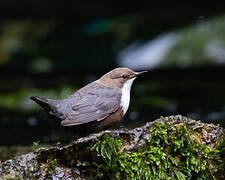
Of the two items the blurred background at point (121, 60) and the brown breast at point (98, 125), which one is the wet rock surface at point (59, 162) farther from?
the blurred background at point (121, 60)

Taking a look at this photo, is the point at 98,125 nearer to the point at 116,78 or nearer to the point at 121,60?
the point at 116,78

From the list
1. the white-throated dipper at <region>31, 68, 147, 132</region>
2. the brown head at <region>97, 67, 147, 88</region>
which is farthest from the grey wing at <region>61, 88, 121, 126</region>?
the brown head at <region>97, 67, 147, 88</region>

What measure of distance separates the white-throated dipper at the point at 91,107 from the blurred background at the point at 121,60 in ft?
5.69

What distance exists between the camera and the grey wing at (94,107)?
13.7 ft

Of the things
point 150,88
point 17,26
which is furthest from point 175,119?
point 17,26

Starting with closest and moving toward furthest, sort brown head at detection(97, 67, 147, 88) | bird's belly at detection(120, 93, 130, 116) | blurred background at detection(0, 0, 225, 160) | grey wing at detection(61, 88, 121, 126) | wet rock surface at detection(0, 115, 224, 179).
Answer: wet rock surface at detection(0, 115, 224, 179), grey wing at detection(61, 88, 121, 126), bird's belly at detection(120, 93, 130, 116), brown head at detection(97, 67, 147, 88), blurred background at detection(0, 0, 225, 160)

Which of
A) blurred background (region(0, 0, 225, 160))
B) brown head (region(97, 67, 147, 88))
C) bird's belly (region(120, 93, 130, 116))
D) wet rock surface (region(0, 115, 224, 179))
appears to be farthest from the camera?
blurred background (region(0, 0, 225, 160))

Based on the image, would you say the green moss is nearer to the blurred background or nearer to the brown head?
the brown head

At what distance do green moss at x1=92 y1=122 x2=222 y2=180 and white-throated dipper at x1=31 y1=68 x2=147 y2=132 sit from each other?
76cm

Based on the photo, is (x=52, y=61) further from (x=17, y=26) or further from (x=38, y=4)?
(x=38, y=4)

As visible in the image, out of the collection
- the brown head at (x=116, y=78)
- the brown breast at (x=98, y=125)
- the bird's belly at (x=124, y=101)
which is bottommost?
the brown breast at (x=98, y=125)

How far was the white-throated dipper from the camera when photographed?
4195mm

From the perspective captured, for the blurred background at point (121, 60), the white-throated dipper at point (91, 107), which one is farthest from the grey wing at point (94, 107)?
the blurred background at point (121, 60)

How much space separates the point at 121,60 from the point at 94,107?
5.94 meters
